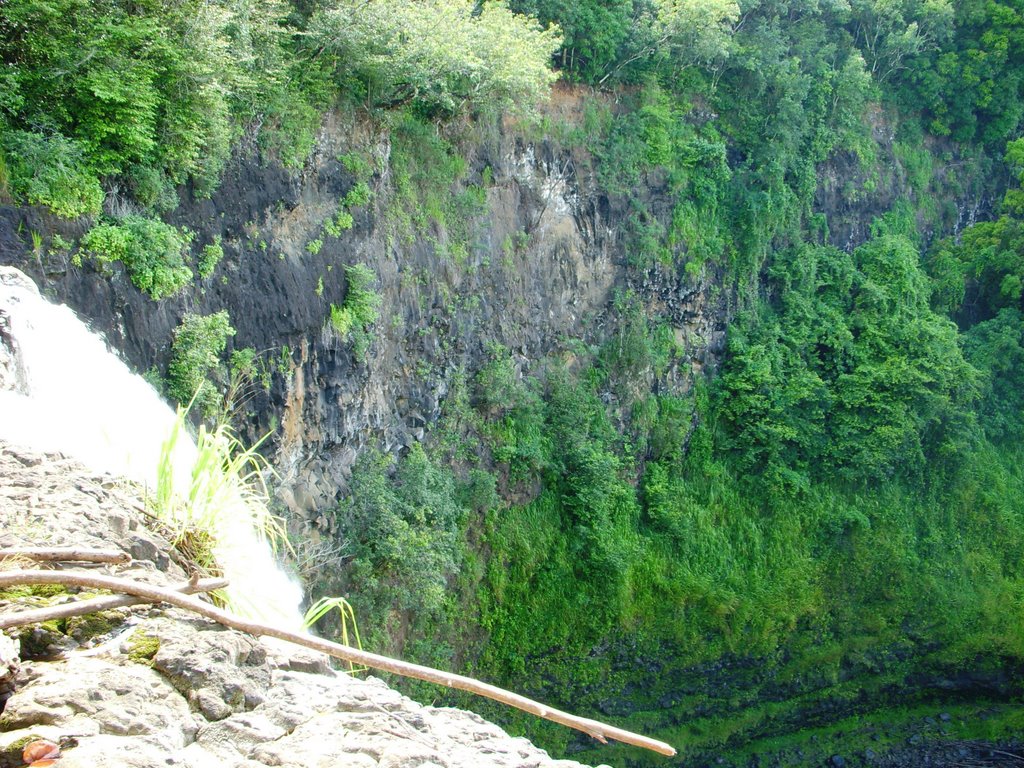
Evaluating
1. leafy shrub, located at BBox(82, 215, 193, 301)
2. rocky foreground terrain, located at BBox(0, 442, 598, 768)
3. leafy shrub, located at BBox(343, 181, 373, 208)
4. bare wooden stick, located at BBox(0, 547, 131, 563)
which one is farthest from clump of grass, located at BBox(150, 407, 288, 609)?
leafy shrub, located at BBox(343, 181, 373, 208)

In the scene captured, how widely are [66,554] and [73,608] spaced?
0.82ft

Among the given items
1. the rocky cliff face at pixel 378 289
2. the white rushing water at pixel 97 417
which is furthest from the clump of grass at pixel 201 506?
the rocky cliff face at pixel 378 289

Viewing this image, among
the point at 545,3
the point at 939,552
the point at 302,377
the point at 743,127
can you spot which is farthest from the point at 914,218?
the point at 302,377

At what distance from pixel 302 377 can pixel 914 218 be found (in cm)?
1575

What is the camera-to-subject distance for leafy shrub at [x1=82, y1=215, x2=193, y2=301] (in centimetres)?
705

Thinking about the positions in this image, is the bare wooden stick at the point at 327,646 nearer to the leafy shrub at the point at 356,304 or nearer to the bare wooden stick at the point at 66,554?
the bare wooden stick at the point at 66,554

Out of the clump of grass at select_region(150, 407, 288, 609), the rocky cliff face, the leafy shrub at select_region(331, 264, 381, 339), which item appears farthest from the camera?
the leafy shrub at select_region(331, 264, 381, 339)

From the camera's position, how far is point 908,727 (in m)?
15.3

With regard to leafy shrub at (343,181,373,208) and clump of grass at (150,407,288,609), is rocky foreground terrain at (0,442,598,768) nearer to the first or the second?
clump of grass at (150,407,288,609)

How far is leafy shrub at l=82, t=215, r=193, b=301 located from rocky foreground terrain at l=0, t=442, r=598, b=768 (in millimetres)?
5288

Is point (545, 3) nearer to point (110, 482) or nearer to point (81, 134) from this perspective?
point (81, 134)

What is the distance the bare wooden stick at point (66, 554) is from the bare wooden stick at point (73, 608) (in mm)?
156

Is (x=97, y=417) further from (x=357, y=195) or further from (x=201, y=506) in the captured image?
(x=357, y=195)

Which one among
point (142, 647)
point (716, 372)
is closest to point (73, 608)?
point (142, 647)
